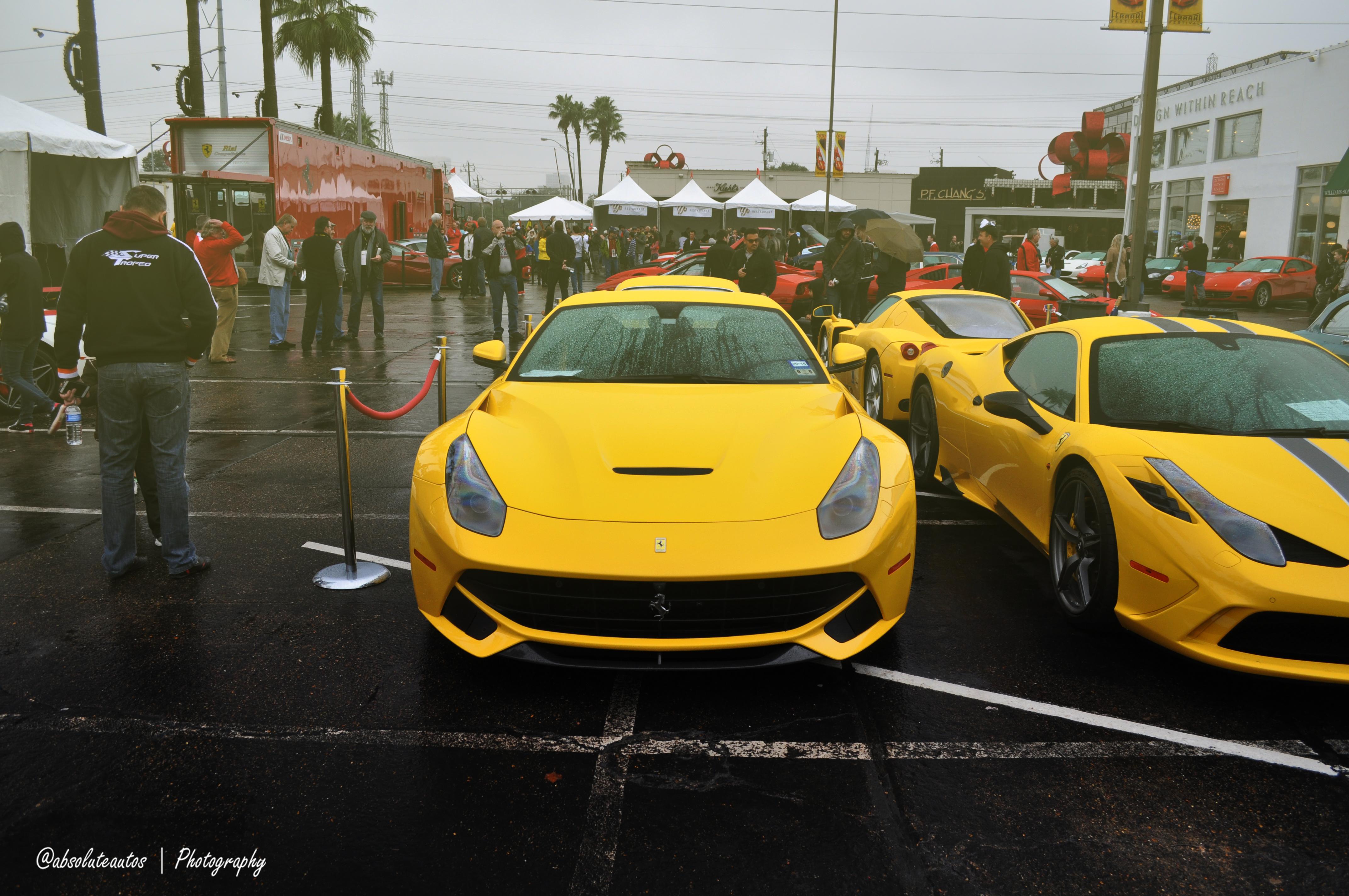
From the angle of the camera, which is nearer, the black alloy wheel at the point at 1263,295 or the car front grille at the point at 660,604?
the car front grille at the point at 660,604

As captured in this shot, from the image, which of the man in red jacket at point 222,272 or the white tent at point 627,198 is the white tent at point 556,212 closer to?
the white tent at point 627,198

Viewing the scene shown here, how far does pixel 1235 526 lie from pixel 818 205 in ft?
108

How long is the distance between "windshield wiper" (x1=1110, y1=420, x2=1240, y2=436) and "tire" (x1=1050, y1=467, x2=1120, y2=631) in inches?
11.2

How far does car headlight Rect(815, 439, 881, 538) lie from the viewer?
10.9 feet

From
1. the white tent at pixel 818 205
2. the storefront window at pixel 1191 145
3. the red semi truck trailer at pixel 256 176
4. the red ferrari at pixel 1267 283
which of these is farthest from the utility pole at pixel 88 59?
the storefront window at pixel 1191 145

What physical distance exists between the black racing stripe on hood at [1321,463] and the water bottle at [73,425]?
25.4ft

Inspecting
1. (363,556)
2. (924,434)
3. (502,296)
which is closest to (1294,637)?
(924,434)

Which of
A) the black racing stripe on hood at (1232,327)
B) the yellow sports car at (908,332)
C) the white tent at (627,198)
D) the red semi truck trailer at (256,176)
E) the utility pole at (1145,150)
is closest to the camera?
the black racing stripe on hood at (1232,327)

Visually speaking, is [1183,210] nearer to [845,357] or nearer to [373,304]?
[373,304]

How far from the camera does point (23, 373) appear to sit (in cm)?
802

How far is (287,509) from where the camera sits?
584 centimetres

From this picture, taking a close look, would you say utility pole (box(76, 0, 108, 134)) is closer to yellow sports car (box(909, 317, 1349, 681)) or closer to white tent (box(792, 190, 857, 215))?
yellow sports car (box(909, 317, 1349, 681))

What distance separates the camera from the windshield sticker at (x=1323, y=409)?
4043mm

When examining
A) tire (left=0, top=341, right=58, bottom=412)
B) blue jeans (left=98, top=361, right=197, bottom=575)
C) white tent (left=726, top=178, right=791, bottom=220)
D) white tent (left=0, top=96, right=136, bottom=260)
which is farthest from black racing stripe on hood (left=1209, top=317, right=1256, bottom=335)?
white tent (left=726, top=178, right=791, bottom=220)
